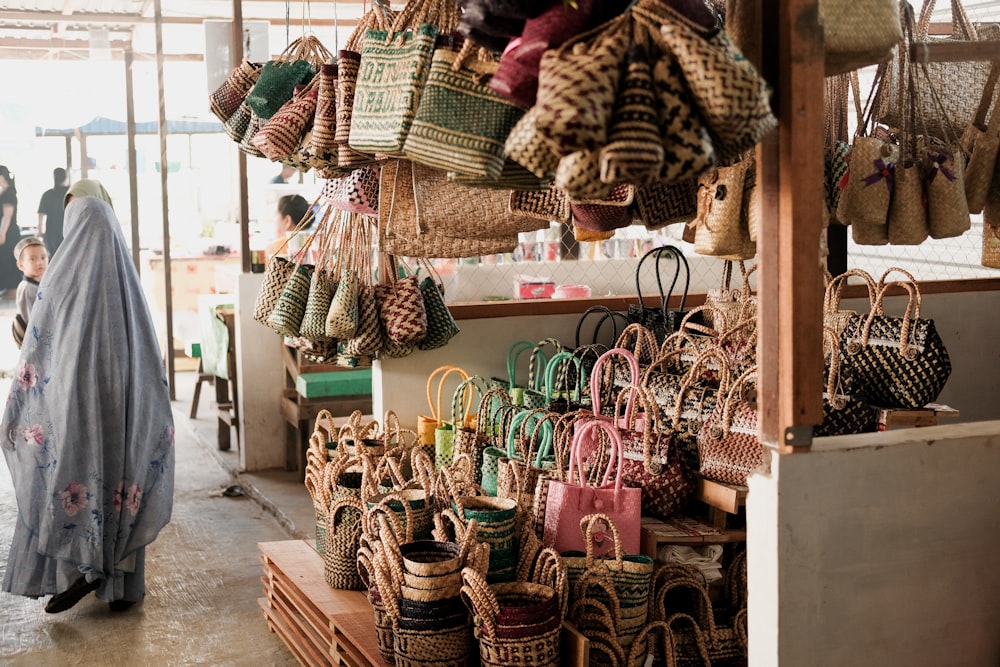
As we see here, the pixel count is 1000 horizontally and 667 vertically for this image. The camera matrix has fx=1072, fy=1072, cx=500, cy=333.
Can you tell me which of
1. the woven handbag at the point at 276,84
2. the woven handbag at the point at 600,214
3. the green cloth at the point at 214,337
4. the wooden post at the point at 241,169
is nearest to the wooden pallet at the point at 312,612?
the woven handbag at the point at 600,214

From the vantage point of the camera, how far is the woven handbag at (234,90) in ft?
12.1

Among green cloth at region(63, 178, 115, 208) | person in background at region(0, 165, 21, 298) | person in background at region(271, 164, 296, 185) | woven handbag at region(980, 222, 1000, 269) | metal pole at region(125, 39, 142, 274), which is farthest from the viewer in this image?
person in background at region(0, 165, 21, 298)

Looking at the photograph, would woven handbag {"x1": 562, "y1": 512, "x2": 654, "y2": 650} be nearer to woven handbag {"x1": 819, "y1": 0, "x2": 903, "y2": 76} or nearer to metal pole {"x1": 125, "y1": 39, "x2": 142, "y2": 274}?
woven handbag {"x1": 819, "y1": 0, "x2": 903, "y2": 76}

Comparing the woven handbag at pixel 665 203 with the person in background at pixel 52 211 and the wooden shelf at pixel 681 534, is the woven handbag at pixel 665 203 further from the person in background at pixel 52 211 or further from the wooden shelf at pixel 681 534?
the person in background at pixel 52 211

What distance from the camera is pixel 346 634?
3.25 m

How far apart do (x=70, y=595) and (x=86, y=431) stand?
0.68m

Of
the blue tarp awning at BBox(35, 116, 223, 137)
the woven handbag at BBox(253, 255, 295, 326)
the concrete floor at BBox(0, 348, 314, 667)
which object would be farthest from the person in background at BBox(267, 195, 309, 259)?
the woven handbag at BBox(253, 255, 295, 326)

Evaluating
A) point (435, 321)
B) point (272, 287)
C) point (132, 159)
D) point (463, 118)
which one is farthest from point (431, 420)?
point (132, 159)

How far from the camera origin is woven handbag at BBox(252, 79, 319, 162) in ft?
10.3

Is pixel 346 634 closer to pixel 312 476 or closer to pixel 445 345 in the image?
pixel 312 476

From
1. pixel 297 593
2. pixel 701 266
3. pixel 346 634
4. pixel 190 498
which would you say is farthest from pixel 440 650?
pixel 701 266

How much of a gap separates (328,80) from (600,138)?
61.7 inches

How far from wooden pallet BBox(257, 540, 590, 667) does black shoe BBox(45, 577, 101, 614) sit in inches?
27.9

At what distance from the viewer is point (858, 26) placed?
1977mm
